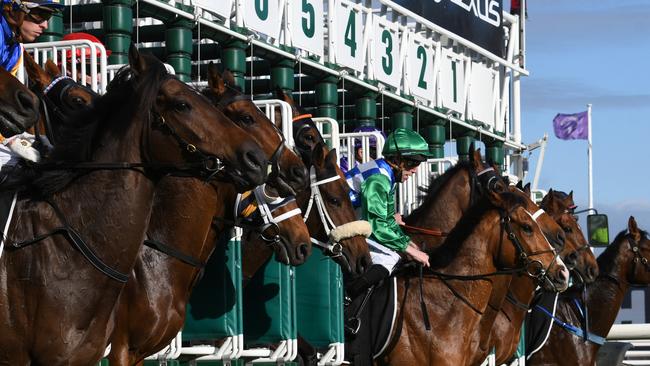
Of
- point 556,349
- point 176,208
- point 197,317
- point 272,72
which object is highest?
point 272,72

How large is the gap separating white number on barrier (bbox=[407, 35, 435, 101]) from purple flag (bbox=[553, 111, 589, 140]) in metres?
14.7

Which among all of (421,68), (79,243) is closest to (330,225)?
(79,243)

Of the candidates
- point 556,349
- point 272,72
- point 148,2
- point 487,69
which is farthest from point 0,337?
point 487,69

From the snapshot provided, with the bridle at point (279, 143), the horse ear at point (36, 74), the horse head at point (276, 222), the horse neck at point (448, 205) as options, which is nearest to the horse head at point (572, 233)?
the horse neck at point (448, 205)

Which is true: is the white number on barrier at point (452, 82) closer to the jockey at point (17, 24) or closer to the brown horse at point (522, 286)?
the brown horse at point (522, 286)

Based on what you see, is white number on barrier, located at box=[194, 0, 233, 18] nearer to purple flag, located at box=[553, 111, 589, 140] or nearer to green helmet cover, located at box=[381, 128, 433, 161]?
green helmet cover, located at box=[381, 128, 433, 161]

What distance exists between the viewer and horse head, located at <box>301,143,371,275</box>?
8844 millimetres

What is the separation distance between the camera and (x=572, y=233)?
527 inches

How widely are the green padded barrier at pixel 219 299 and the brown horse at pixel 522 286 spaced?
2.45 metres

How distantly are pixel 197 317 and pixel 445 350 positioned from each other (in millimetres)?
1893

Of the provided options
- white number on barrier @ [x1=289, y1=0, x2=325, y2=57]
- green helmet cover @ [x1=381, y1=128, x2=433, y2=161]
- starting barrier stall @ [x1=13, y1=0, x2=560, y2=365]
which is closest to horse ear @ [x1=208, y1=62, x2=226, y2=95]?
starting barrier stall @ [x1=13, y1=0, x2=560, y2=365]

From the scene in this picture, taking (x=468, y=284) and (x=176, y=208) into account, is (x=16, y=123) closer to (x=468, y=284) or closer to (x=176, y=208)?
(x=176, y=208)

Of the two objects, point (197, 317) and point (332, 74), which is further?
point (332, 74)

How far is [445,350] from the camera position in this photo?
9484 mm
